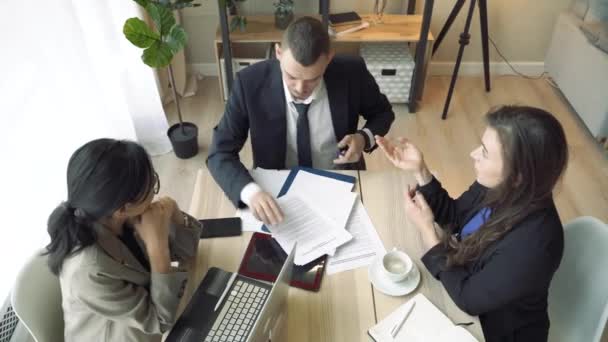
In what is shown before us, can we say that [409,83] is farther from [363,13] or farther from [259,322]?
[259,322]

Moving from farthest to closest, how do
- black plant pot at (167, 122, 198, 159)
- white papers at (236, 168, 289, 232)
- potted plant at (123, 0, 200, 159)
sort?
black plant pot at (167, 122, 198, 159) → potted plant at (123, 0, 200, 159) → white papers at (236, 168, 289, 232)

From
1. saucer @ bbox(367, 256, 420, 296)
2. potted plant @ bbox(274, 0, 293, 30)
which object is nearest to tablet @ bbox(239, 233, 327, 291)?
saucer @ bbox(367, 256, 420, 296)

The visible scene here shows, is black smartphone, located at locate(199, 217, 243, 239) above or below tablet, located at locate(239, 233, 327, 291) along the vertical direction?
above

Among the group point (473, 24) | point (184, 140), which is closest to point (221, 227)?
point (184, 140)

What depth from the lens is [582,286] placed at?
128cm

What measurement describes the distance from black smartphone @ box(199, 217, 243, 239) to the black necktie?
1.46ft

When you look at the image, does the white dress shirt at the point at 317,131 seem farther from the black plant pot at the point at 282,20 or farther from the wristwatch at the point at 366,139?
the black plant pot at the point at 282,20

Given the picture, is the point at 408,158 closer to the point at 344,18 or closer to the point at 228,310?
the point at 228,310

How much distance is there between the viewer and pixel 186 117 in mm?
3170

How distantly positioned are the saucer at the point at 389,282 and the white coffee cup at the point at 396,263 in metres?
0.02

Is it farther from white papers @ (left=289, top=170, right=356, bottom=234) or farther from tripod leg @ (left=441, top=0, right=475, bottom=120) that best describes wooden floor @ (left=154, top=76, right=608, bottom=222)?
white papers @ (left=289, top=170, right=356, bottom=234)

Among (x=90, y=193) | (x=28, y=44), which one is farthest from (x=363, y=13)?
(x=90, y=193)

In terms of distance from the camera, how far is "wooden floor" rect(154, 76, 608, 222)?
261 centimetres

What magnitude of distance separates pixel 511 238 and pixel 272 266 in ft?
2.02
